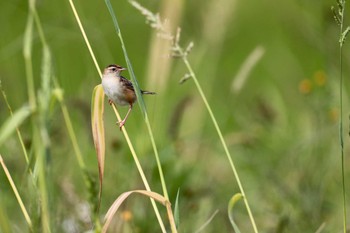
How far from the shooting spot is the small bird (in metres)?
1.90

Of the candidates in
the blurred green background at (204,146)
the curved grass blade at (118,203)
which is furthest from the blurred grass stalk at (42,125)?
the blurred green background at (204,146)

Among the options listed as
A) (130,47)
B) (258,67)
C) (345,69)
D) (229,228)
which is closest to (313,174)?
(229,228)

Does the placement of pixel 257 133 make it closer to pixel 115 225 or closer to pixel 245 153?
pixel 245 153

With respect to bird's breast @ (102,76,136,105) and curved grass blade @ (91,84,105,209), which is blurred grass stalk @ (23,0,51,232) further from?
bird's breast @ (102,76,136,105)

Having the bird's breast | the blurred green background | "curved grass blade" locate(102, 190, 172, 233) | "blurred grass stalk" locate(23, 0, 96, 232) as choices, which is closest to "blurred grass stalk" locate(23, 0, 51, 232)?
"blurred grass stalk" locate(23, 0, 96, 232)

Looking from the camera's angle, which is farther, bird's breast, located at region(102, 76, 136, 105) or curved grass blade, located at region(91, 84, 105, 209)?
bird's breast, located at region(102, 76, 136, 105)

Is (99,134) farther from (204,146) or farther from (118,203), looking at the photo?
(204,146)

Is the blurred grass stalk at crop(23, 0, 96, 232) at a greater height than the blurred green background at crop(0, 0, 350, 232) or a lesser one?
greater

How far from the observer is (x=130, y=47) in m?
8.43

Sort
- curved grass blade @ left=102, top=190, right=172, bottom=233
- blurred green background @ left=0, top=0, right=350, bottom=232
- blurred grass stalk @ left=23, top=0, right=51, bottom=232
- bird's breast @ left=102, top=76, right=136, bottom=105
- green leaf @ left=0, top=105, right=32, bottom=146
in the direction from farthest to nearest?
1. blurred green background @ left=0, top=0, right=350, bottom=232
2. bird's breast @ left=102, top=76, right=136, bottom=105
3. curved grass blade @ left=102, top=190, right=172, bottom=233
4. green leaf @ left=0, top=105, right=32, bottom=146
5. blurred grass stalk @ left=23, top=0, right=51, bottom=232


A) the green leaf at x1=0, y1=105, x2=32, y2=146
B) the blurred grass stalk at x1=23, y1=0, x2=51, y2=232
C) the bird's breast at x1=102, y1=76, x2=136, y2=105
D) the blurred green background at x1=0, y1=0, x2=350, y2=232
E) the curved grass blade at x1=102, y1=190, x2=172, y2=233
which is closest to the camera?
the blurred grass stalk at x1=23, y1=0, x2=51, y2=232

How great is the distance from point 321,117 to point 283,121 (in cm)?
74

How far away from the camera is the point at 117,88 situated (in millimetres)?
1992

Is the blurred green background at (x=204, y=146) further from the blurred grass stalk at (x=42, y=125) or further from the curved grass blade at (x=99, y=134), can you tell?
the blurred grass stalk at (x=42, y=125)
